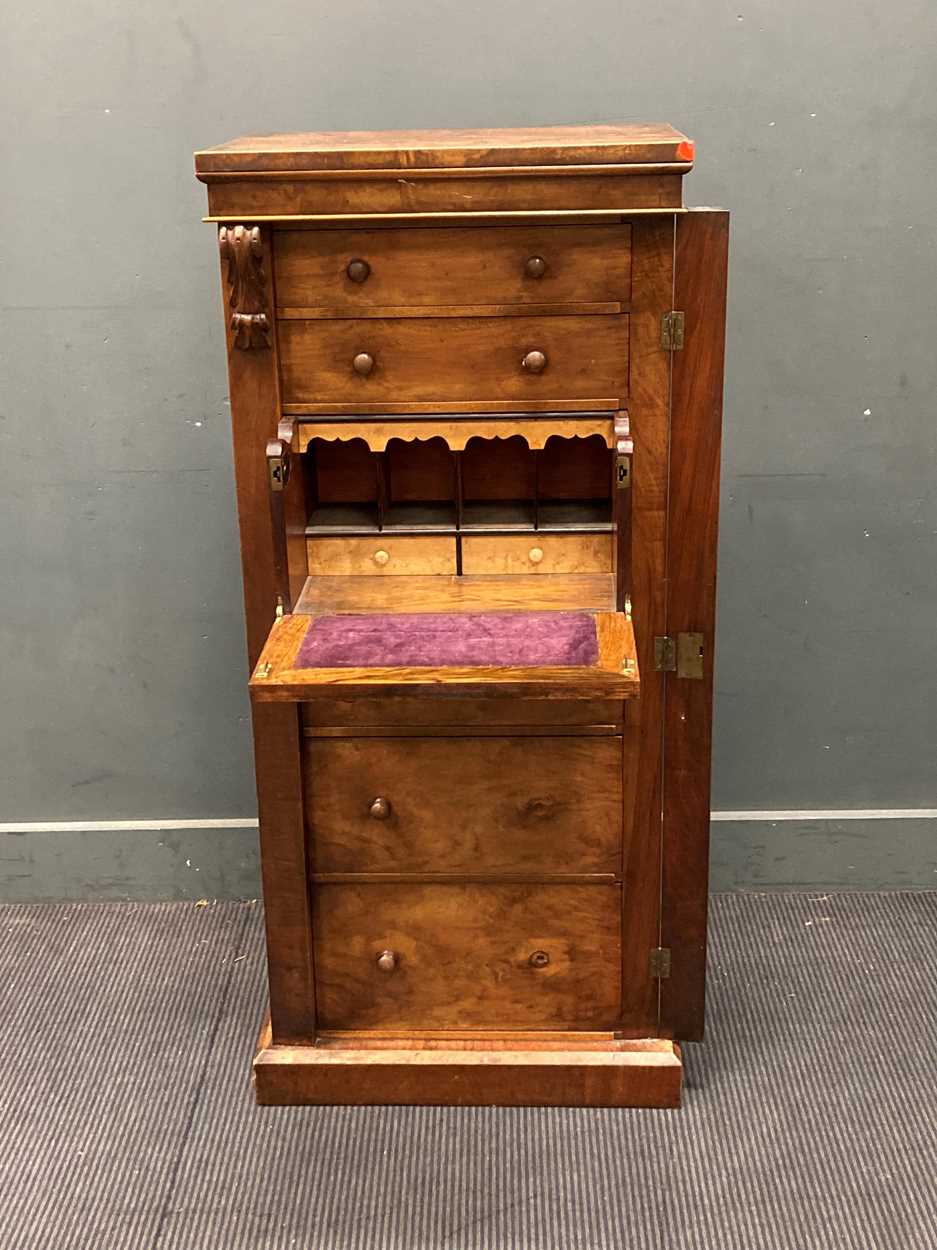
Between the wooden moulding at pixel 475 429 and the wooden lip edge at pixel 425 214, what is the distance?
0.33 meters

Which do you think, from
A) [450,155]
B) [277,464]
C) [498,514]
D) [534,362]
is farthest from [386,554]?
[450,155]

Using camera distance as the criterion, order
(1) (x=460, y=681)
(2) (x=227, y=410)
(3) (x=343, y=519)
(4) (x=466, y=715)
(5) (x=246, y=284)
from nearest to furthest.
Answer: (1) (x=460, y=681) → (5) (x=246, y=284) → (4) (x=466, y=715) → (3) (x=343, y=519) → (2) (x=227, y=410)

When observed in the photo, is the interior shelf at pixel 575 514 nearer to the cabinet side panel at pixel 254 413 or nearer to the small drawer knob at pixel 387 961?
the cabinet side panel at pixel 254 413

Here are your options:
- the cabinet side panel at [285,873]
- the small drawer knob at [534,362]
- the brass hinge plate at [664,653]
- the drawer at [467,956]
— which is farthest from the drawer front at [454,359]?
the drawer at [467,956]

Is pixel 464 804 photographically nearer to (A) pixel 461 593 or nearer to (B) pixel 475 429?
(A) pixel 461 593

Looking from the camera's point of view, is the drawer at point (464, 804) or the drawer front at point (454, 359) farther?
the drawer at point (464, 804)

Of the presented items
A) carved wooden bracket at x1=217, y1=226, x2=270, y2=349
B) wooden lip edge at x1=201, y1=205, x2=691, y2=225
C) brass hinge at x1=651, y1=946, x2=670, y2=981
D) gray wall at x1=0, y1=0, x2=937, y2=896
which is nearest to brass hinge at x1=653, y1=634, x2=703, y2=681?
brass hinge at x1=651, y1=946, x2=670, y2=981

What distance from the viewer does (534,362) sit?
2.31m

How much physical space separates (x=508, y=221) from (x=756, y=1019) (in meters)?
1.66

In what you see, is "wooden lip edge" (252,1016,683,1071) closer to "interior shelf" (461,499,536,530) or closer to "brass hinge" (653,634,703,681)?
"brass hinge" (653,634,703,681)

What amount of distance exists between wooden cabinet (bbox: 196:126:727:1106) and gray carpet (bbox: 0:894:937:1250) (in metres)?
0.11

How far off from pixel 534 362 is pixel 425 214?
30cm

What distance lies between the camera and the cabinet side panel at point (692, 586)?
231cm

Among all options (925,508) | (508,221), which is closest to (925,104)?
(925,508)
